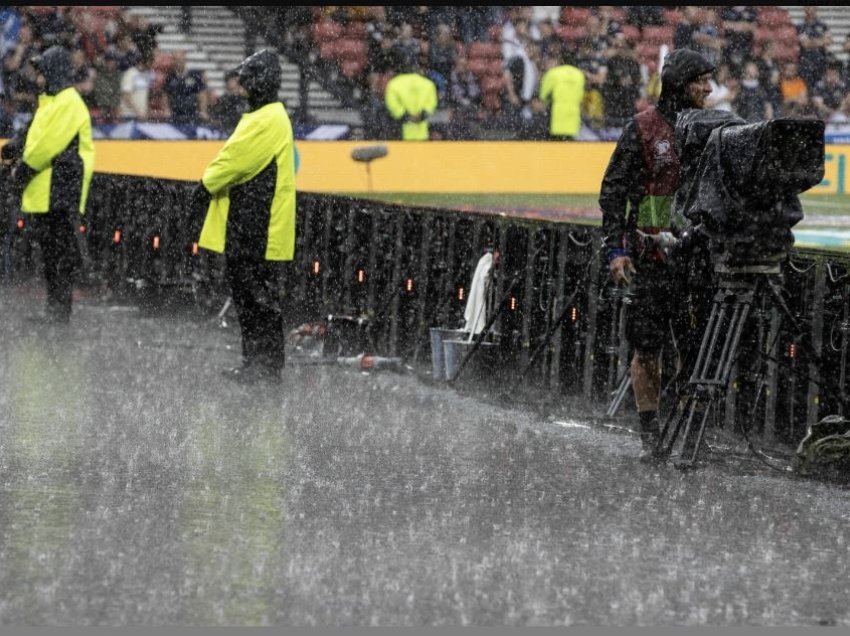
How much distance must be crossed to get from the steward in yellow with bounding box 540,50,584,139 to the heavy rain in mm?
13143

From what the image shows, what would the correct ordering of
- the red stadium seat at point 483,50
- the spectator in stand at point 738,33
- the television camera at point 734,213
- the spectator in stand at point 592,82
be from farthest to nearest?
the spectator in stand at point 738,33
the red stadium seat at point 483,50
the spectator in stand at point 592,82
the television camera at point 734,213

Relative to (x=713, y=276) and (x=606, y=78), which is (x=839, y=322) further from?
(x=606, y=78)

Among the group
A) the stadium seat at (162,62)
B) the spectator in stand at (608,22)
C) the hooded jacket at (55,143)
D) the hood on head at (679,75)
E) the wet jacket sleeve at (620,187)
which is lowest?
the stadium seat at (162,62)

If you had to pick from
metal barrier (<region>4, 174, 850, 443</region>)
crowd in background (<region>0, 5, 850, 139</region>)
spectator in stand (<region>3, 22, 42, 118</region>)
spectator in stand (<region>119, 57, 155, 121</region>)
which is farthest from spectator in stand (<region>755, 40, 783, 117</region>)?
metal barrier (<region>4, 174, 850, 443</region>)

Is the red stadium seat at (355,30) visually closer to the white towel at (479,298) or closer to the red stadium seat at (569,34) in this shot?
the red stadium seat at (569,34)

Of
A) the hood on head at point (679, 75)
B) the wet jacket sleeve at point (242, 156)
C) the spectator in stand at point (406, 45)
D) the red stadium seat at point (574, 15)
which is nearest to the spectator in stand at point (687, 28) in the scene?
the red stadium seat at point (574, 15)

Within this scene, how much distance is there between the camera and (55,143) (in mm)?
15617

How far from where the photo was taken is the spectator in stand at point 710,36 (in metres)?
34.3

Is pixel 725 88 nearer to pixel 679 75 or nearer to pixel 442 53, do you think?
pixel 442 53

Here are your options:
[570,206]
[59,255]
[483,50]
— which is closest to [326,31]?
[483,50]

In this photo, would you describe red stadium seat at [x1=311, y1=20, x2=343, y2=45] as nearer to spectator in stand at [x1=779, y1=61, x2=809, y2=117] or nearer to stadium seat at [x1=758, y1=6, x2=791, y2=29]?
stadium seat at [x1=758, y1=6, x2=791, y2=29]

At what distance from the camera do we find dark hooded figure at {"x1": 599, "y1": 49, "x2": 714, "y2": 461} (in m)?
9.76

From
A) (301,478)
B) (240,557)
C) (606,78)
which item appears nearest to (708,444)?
(301,478)

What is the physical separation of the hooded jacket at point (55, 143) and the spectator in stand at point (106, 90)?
45.4 feet
